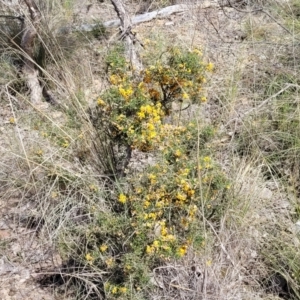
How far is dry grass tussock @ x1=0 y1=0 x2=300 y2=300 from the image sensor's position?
203 centimetres

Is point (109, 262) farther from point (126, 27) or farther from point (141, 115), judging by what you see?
point (126, 27)

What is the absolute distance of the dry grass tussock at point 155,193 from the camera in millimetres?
2029

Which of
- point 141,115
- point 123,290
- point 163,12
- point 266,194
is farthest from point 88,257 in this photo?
point 163,12

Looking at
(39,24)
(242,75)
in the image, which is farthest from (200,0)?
(39,24)

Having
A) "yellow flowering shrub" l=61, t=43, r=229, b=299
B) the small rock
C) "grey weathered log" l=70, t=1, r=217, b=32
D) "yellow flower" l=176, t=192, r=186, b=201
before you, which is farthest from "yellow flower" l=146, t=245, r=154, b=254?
"grey weathered log" l=70, t=1, r=217, b=32

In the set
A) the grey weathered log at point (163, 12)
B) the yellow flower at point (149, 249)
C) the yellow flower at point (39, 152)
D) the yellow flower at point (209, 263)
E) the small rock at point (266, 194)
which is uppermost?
the grey weathered log at point (163, 12)

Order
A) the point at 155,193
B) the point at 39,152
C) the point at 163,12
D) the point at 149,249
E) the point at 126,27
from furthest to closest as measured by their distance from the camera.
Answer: the point at 163,12 < the point at 126,27 < the point at 39,152 < the point at 155,193 < the point at 149,249

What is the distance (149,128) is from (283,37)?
75.6 inches

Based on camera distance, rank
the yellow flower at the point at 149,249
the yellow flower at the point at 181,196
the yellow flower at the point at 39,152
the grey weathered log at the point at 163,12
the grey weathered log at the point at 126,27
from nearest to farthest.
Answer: the yellow flower at the point at 149,249, the yellow flower at the point at 181,196, the yellow flower at the point at 39,152, the grey weathered log at the point at 126,27, the grey weathered log at the point at 163,12

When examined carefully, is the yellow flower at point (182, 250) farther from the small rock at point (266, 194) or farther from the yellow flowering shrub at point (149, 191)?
the small rock at point (266, 194)

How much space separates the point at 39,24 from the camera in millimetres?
3262

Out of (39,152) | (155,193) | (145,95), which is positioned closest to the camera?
(155,193)

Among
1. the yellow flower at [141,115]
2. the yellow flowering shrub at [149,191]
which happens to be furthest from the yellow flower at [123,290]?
the yellow flower at [141,115]

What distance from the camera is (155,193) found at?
6.53ft
